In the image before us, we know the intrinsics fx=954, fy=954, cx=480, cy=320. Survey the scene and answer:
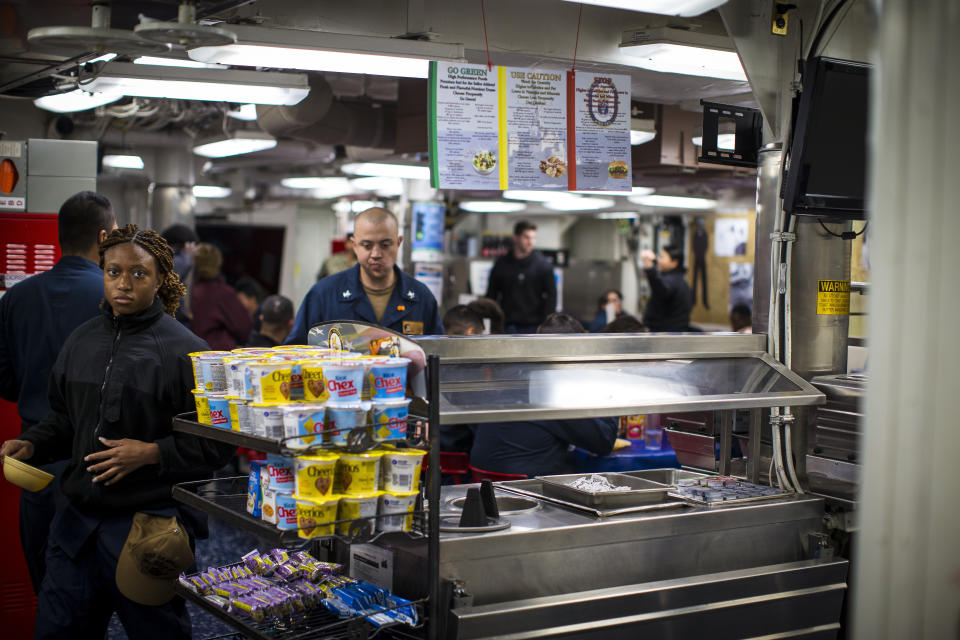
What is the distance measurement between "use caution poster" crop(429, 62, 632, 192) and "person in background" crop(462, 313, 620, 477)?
1133mm

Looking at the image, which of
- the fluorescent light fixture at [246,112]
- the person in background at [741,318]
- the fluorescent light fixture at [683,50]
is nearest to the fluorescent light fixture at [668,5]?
the fluorescent light fixture at [683,50]

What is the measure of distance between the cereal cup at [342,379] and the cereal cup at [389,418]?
0.07m

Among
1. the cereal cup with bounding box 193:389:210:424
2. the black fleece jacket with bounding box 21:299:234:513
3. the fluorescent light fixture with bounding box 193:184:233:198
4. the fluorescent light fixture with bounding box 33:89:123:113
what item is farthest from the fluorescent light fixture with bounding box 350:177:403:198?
the cereal cup with bounding box 193:389:210:424

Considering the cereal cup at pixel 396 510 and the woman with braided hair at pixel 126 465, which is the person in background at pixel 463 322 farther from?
the cereal cup at pixel 396 510

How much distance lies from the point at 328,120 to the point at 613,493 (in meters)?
5.32

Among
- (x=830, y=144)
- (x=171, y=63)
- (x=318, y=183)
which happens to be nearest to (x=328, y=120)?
(x=171, y=63)

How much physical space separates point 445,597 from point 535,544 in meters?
0.33

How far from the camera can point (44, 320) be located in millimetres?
4023

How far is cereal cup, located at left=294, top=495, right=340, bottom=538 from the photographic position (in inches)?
95.7

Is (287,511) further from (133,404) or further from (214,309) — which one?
(214,309)

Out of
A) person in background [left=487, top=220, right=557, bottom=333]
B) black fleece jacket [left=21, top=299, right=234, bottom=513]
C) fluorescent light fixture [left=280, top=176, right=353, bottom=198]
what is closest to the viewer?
black fleece jacket [left=21, top=299, right=234, bottom=513]

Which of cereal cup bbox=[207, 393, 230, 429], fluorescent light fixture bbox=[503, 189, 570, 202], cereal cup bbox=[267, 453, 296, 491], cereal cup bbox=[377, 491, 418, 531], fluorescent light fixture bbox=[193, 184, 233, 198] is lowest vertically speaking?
cereal cup bbox=[377, 491, 418, 531]

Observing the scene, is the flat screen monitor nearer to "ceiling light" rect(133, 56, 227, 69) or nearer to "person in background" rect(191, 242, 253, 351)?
"ceiling light" rect(133, 56, 227, 69)

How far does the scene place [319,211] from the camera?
726 inches
